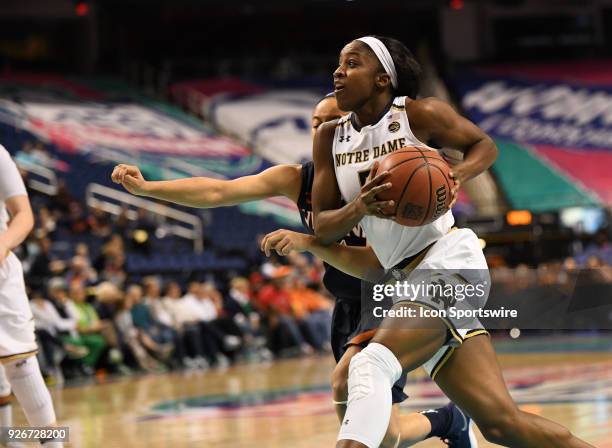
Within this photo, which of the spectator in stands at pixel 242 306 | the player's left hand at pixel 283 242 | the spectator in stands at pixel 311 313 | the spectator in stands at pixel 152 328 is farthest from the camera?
the spectator in stands at pixel 311 313

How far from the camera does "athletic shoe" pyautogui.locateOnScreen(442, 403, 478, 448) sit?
551 cm

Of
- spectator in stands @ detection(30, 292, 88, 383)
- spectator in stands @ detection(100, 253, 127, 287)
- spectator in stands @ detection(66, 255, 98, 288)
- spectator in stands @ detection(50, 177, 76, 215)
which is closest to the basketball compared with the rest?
spectator in stands @ detection(30, 292, 88, 383)

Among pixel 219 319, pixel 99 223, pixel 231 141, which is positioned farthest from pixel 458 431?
pixel 231 141

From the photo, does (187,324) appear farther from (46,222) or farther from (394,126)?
(394,126)

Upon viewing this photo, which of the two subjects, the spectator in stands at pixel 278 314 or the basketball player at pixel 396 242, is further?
the spectator in stands at pixel 278 314

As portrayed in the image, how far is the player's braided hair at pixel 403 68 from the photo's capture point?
14.8ft

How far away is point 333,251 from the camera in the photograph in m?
4.63

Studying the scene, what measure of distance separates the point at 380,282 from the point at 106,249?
34.3ft

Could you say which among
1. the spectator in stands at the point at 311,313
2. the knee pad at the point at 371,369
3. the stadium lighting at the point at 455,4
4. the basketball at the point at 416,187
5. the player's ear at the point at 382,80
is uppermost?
the stadium lighting at the point at 455,4

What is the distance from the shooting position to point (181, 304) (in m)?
14.7

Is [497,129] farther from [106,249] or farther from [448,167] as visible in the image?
[448,167]

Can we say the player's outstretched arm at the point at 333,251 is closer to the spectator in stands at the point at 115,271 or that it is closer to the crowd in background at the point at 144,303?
the crowd in background at the point at 144,303

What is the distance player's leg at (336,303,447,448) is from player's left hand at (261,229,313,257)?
20.1 inches

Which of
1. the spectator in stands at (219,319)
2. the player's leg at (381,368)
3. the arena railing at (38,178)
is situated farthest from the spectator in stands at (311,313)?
the player's leg at (381,368)
